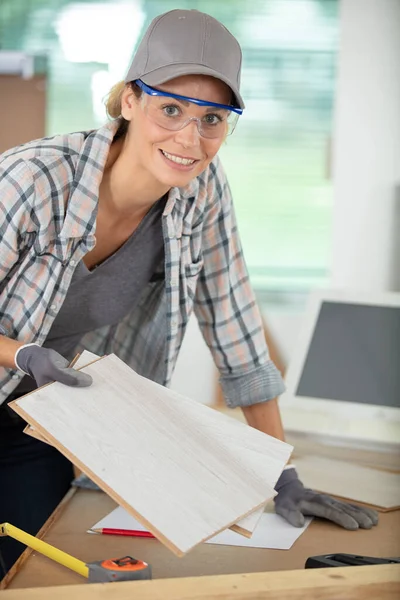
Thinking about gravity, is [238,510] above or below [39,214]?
below

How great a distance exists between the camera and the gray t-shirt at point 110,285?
146 cm

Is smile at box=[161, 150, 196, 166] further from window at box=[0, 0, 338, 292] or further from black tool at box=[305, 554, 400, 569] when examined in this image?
window at box=[0, 0, 338, 292]

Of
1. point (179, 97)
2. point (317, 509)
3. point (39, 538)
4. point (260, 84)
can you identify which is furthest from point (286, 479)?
point (260, 84)

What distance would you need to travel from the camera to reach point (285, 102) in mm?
3697

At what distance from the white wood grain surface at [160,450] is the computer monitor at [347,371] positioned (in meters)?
0.74

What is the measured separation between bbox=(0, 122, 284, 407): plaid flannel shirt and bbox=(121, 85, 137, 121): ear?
52 mm

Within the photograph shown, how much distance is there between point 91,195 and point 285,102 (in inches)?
99.9

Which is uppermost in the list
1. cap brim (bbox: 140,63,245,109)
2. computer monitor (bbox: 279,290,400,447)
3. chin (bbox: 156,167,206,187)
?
cap brim (bbox: 140,63,245,109)

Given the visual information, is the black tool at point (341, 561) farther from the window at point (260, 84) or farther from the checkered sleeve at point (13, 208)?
the window at point (260, 84)

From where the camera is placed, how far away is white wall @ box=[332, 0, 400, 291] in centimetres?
327

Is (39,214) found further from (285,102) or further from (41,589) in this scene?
(285,102)

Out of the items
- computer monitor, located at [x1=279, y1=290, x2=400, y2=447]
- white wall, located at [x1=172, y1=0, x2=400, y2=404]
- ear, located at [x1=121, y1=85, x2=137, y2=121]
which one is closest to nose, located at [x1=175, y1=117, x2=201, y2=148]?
ear, located at [x1=121, y1=85, x2=137, y2=121]

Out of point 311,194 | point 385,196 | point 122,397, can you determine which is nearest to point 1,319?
point 122,397

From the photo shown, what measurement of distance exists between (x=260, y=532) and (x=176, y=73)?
74 centimetres
